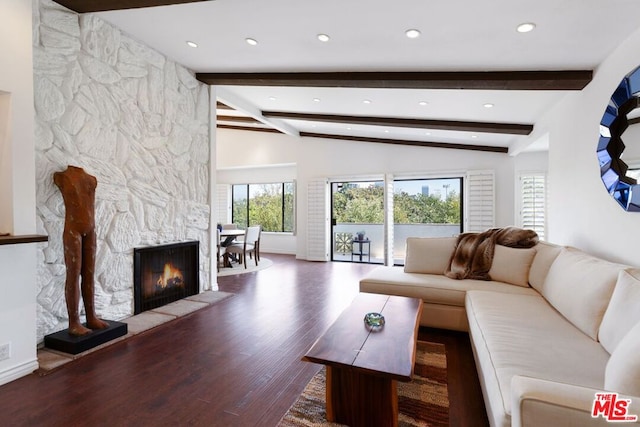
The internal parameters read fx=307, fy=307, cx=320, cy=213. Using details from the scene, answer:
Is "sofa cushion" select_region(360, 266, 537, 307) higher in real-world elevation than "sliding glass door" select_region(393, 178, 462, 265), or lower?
lower

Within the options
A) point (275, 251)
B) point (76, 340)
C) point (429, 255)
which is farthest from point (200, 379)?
point (275, 251)

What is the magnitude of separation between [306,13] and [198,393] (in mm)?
2892

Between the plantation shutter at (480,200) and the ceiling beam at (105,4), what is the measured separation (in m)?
5.69

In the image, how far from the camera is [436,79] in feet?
10.4

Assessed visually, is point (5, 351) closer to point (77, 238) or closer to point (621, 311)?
point (77, 238)

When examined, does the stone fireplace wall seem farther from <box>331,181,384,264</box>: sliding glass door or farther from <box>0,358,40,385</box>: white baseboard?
<box>331,181,384,264</box>: sliding glass door

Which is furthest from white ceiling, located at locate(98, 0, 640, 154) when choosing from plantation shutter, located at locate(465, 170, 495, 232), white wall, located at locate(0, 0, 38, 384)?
plantation shutter, located at locate(465, 170, 495, 232)

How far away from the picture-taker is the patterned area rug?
68.1 inches

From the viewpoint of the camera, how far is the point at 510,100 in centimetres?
368

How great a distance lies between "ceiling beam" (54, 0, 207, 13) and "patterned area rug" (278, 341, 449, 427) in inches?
117

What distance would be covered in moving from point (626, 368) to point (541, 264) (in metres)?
1.98

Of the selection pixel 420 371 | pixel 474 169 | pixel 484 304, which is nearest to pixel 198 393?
pixel 420 371

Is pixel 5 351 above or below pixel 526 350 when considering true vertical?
below

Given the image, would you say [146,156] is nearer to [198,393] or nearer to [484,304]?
[198,393]
